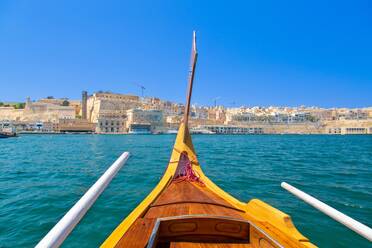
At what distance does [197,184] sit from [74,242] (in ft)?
8.32

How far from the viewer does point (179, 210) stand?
10.1 feet

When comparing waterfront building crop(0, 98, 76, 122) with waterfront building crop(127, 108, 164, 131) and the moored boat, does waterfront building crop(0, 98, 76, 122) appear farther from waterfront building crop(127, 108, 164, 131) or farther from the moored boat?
the moored boat

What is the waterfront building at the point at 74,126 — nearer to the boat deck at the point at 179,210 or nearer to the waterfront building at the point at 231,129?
the waterfront building at the point at 231,129

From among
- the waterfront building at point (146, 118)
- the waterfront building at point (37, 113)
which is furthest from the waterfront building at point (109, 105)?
the waterfront building at point (37, 113)

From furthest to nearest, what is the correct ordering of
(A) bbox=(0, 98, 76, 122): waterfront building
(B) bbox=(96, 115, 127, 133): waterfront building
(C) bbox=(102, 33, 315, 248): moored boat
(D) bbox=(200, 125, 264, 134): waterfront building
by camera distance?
(D) bbox=(200, 125, 264, 134): waterfront building < (A) bbox=(0, 98, 76, 122): waterfront building < (B) bbox=(96, 115, 127, 133): waterfront building < (C) bbox=(102, 33, 315, 248): moored boat

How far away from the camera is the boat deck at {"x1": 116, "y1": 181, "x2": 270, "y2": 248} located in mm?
2297

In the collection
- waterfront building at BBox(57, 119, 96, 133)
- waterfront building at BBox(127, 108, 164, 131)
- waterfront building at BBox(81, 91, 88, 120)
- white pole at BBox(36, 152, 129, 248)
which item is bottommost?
waterfront building at BBox(57, 119, 96, 133)

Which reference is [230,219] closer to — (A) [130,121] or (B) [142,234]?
(B) [142,234]

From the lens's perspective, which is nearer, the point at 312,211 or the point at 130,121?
the point at 312,211

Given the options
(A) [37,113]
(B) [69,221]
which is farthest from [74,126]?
(B) [69,221]

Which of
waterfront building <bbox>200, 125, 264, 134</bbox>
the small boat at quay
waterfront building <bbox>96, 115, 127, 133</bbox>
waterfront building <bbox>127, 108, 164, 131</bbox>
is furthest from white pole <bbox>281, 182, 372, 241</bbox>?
waterfront building <bbox>200, 125, 264, 134</bbox>

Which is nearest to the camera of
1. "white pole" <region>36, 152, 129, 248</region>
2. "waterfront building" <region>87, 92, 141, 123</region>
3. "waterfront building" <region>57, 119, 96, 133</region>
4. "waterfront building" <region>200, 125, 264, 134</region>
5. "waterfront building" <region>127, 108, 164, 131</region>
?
"white pole" <region>36, 152, 129, 248</region>

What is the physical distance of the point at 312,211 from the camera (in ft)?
17.6

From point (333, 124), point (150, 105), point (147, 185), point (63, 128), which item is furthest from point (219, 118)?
point (147, 185)
